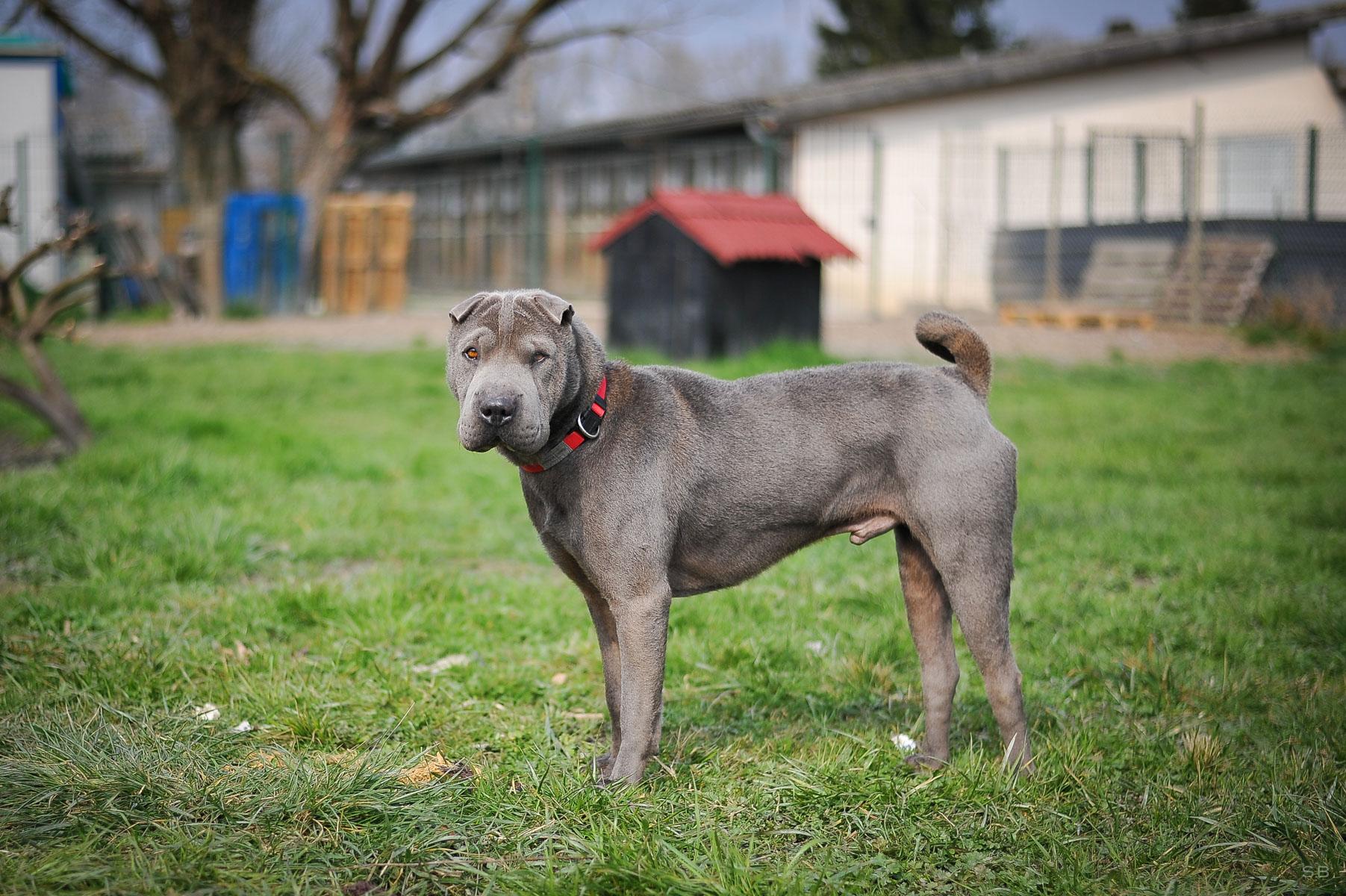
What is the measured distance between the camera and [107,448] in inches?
295

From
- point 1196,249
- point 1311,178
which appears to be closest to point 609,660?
point 1196,249

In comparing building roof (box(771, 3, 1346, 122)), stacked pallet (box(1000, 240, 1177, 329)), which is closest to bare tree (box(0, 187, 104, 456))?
stacked pallet (box(1000, 240, 1177, 329))

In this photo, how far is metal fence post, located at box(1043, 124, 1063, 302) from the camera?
63.8ft

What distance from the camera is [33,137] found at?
59.8ft

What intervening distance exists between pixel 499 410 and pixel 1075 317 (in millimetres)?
16917

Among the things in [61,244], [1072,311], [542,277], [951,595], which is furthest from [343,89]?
[951,595]

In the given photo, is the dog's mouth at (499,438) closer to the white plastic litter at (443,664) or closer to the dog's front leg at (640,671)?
the dog's front leg at (640,671)

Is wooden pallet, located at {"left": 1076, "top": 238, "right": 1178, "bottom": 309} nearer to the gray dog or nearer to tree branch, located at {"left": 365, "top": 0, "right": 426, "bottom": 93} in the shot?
tree branch, located at {"left": 365, "top": 0, "right": 426, "bottom": 93}

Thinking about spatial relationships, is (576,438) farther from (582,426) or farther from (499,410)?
(499,410)

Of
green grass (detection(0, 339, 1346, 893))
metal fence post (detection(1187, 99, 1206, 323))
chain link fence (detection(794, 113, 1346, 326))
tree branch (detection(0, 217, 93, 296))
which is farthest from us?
chain link fence (detection(794, 113, 1346, 326))

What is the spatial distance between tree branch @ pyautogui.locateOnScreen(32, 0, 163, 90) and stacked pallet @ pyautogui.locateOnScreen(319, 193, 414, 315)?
12.6 feet

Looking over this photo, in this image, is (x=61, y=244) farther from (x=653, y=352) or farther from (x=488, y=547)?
(x=653, y=352)

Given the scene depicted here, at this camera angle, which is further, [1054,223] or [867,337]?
[1054,223]

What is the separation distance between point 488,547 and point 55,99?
16417mm
